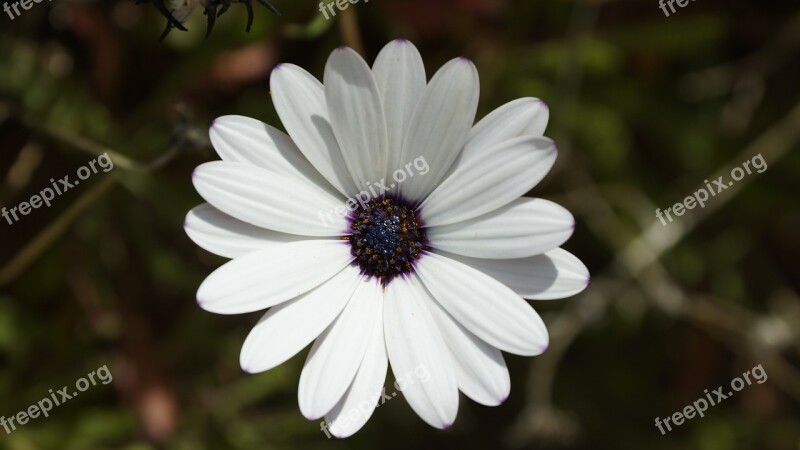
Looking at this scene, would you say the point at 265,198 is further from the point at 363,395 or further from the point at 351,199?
the point at 363,395

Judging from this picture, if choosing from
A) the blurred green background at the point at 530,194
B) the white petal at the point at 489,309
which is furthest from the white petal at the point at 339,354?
the blurred green background at the point at 530,194

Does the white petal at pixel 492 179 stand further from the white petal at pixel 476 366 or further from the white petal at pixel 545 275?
the white petal at pixel 476 366

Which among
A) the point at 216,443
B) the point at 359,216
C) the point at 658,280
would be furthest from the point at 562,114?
the point at 216,443

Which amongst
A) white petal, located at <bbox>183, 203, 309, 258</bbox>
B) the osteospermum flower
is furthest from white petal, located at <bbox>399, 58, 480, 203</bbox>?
white petal, located at <bbox>183, 203, 309, 258</bbox>

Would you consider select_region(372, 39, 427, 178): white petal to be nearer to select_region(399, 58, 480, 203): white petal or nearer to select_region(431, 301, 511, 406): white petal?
select_region(399, 58, 480, 203): white petal

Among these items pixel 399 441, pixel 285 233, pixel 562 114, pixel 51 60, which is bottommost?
pixel 399 441

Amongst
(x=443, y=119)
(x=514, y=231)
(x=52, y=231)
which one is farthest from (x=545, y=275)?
(x=52, y=231)

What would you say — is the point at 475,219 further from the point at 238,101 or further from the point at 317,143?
the point at 238,101
